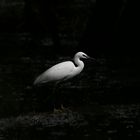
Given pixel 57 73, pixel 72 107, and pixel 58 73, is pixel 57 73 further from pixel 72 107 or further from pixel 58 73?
pixel 72 107

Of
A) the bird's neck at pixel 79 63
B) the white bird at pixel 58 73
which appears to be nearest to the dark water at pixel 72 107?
the white bird at pixel 58 73

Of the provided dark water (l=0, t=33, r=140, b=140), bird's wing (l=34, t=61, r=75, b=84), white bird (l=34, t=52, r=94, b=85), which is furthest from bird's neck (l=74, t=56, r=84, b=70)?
dark water (l=0, t=33, r=140, b=140)

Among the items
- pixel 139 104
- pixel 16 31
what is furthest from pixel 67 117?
pixel 16 31

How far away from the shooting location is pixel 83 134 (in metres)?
11.8

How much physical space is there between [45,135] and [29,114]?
4.44 feet

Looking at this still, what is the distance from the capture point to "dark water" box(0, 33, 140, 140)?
470 inches

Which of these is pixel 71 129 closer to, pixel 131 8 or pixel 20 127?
pixel 20 127

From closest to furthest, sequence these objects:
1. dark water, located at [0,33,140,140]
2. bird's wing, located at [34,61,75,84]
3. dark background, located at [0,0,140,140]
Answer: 1. dark water, located at [0,33,140,140]
2. dark background, located at [0,0,140,140]
3. bird's wing, located at [34,61,75,84]

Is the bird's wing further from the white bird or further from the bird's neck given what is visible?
the bird's neck

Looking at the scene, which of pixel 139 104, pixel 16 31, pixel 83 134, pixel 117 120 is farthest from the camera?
pixel 16 31

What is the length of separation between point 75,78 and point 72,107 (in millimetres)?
4524

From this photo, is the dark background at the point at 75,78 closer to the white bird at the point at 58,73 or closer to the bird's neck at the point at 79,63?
the white bird at the point at 58,73

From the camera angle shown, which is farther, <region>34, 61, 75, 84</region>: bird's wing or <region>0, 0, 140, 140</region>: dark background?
<region>34, 61, 75, 84</region>: bird's wing

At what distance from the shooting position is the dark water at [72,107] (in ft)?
39.1
